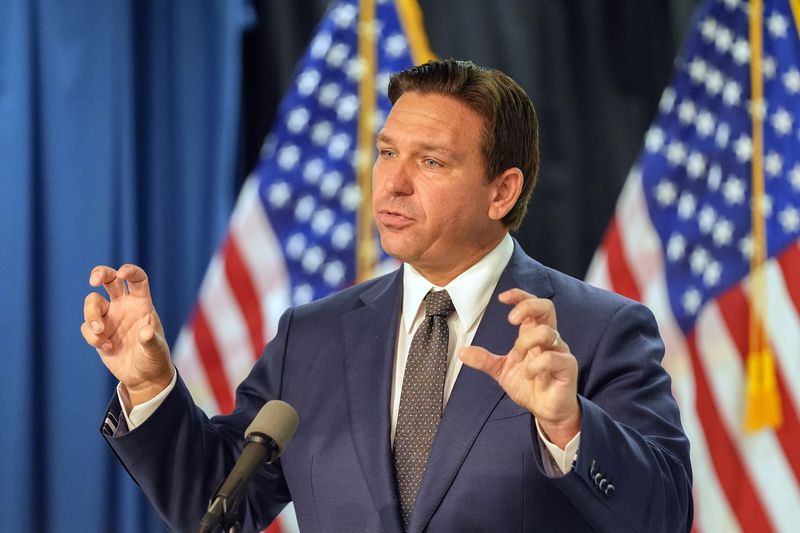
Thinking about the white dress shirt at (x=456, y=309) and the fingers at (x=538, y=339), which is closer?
the fingers at (x=538, y=339)

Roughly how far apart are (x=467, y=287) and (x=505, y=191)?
0.72ft

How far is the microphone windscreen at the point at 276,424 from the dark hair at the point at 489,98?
0.80 metres

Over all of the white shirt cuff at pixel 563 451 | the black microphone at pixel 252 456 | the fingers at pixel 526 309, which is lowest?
the white shirt cuff at pixel 563 451

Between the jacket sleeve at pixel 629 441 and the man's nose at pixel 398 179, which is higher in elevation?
the man's nose at pixel 398 179

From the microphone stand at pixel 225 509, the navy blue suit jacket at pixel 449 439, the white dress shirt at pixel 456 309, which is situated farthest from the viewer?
the white dress shirt at pixel 456 309

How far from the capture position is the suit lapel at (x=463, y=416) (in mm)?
1799

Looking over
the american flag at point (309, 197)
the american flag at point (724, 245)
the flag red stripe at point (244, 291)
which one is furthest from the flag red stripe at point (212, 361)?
the american flag at point (724, 245)

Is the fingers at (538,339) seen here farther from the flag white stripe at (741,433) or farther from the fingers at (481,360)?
the flag white stripe at (741,433)

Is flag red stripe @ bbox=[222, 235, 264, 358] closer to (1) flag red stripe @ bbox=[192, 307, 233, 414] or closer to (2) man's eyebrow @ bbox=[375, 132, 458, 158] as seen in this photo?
(1) flag red stripe @ bbox=[192, 307, 233, 414]

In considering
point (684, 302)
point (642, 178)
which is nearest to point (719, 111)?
point (642, 178)

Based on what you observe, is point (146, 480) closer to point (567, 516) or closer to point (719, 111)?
point (567, 516)

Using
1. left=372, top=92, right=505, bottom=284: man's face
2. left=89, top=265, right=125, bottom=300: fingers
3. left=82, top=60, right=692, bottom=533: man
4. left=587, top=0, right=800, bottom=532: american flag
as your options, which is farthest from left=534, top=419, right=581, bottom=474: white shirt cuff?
left=587, top=0, right=800, bottom=532: american flag

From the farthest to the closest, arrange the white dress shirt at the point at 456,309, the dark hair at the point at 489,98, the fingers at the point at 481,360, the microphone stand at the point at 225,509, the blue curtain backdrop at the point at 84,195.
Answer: the blue curtain backdrop at the point at 84,195 < the dark hair at the point at 489,98 < the white dress shirt at the point at 456,309 < the fingers at the point at 481,360 < the microphone stand at the point at 225,509

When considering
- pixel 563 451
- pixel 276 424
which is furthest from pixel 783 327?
pixel 276 424
